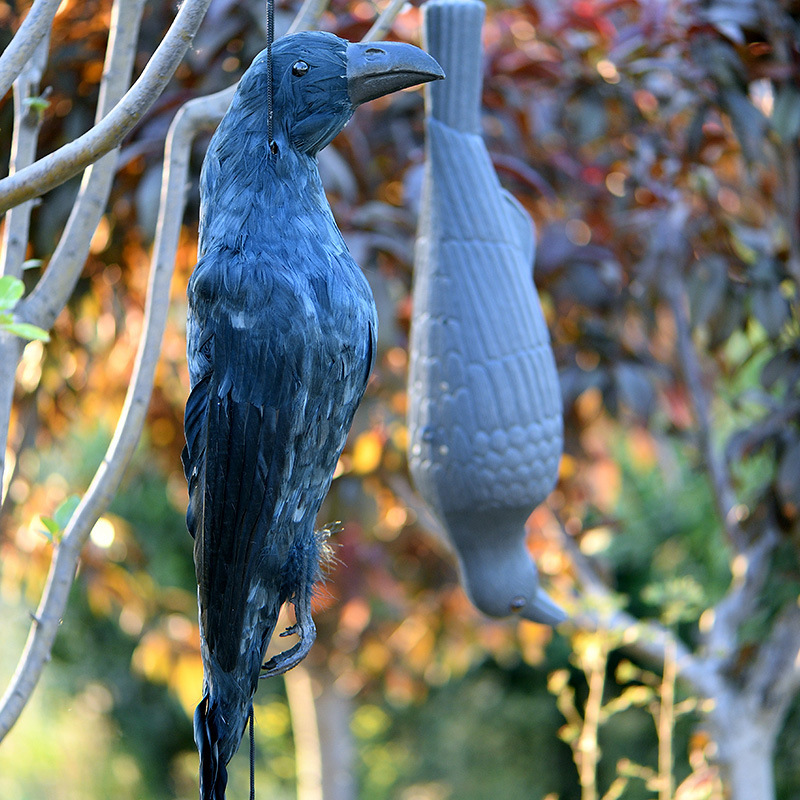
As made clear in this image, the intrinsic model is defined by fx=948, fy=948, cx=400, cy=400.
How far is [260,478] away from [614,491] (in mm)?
2191

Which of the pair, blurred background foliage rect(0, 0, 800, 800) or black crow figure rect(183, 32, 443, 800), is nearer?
black crow figure rect(183, 32, 443, 800)

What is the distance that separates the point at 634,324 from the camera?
2.66 m

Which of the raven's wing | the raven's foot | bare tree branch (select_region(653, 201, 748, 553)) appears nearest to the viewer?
the raven's wing

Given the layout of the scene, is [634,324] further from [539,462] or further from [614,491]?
[539,462]

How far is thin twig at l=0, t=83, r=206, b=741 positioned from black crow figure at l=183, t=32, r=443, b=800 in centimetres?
33

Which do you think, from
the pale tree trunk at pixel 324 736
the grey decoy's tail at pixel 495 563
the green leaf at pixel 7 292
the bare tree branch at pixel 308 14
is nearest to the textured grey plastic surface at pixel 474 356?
the grey decoy's tail at pixel 495 563

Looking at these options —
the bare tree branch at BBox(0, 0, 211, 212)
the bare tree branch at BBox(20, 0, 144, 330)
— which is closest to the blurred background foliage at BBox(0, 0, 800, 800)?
the bare tree branch at BBox(20, 0, 144, 330)

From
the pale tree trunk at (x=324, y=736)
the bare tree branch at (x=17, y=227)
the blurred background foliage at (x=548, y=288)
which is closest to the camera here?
the bare tree branch at (x=17, y=227)

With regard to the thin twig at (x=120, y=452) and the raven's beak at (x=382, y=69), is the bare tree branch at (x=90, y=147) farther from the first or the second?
the thin twig at (x=120, y=452)

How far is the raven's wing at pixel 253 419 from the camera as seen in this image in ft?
2.46

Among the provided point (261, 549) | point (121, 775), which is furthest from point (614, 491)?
point (121, 775)

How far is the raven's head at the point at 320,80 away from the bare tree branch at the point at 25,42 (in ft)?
0.86

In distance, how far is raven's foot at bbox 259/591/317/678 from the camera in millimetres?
854

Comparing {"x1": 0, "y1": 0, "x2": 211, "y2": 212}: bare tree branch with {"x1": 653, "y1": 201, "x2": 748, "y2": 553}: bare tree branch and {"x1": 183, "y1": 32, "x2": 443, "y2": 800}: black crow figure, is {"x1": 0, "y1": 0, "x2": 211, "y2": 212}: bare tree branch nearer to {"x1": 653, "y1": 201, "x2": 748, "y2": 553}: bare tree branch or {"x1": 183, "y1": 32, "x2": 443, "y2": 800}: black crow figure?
{"x1": 183, "y1": 32, "x2": 443, "y2": 800}: black crow figure
